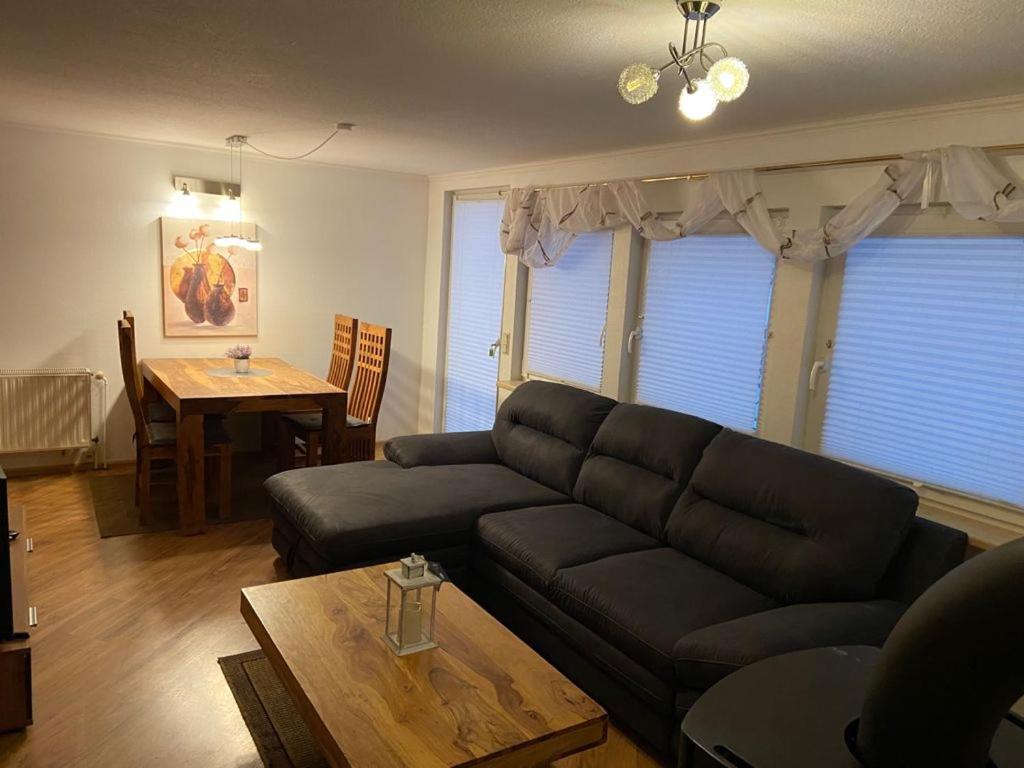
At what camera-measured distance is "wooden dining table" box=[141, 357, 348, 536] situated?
12.7 ft

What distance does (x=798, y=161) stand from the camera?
318cm

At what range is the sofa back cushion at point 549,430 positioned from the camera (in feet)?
11.8

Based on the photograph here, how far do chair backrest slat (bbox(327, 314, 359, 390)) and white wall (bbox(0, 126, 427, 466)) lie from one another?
305 mm

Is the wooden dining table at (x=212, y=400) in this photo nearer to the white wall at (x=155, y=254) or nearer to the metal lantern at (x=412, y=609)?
the white wall at (x=155, y=254)

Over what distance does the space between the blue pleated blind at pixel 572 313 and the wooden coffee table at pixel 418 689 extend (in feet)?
7.75

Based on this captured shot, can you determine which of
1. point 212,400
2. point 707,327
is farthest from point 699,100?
point 212,400

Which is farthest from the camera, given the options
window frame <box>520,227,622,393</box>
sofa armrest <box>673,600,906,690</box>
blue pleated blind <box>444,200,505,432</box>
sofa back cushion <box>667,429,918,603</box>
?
blue pleated blind <box>444,200,505,432</box>

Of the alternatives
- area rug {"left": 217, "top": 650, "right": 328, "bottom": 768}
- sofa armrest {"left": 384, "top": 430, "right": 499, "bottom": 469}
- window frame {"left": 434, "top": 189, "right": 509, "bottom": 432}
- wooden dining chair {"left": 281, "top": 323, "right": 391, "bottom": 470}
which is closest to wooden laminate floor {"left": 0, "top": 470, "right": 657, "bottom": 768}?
area rug {"left": 217, "top": 650, "right": 328, "bottom": 768}

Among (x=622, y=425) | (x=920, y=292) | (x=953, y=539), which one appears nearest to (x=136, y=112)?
(x=622, y=425)

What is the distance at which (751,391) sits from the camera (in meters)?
3.53

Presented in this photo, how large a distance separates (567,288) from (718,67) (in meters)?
2.93

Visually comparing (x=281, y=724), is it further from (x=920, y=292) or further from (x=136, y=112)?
(x=136, y=112)

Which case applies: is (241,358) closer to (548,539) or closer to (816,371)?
(548,539)

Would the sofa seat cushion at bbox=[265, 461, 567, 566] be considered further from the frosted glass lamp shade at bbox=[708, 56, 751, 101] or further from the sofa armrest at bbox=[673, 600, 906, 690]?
the frosted glass lamp shade at bbox=[708, 56, 751, 101]
